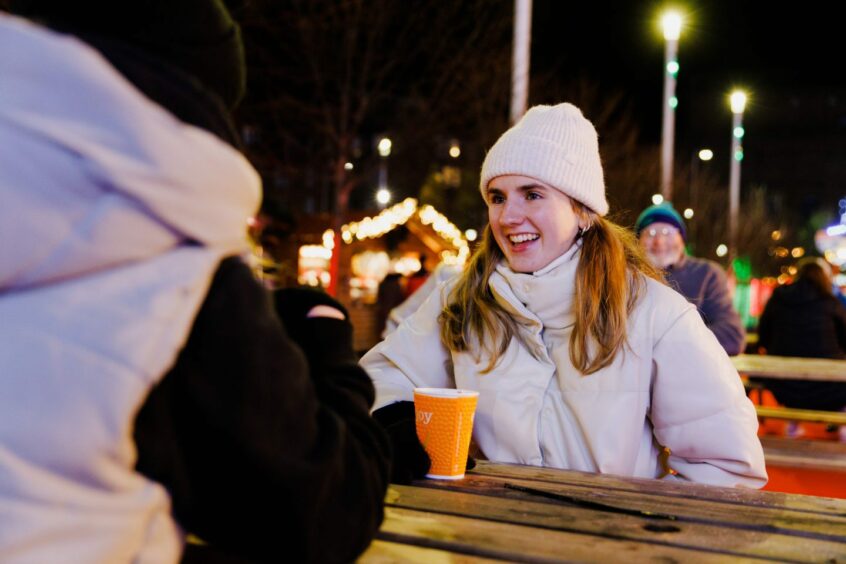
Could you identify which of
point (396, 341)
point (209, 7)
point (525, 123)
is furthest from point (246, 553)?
point (525, 123)

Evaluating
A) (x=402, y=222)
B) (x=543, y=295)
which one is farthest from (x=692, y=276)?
(x=402, y=222)

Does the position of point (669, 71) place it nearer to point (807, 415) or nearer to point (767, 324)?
point (767, 324)

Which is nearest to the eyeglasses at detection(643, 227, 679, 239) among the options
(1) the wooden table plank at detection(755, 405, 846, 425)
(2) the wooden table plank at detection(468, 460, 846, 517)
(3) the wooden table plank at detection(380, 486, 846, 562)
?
(1) the wooden table plank at detection(755, 405, 846, 425)

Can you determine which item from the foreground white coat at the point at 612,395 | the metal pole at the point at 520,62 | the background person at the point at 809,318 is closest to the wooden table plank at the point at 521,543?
the foreground white coat at the point at 612,395

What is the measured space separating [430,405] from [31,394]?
122 centimetres

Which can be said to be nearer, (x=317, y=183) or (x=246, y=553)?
(x=246, y=553)

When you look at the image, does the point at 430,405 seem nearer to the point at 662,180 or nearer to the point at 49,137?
the point at 49,137

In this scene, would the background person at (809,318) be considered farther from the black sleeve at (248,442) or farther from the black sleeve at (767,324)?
the black sleeve at (248,442)

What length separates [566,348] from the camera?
2613mm

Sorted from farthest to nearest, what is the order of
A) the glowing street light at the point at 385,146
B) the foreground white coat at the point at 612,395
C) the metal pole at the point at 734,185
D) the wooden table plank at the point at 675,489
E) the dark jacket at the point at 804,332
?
the metal pole at the point at 734,185, the glowing street light at the point at 385,146, the dark jacket at the point at 804,332, the foreground white coat at the point at 612,395, the wooden table plank at the point at 675,489

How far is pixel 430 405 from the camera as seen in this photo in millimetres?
2104

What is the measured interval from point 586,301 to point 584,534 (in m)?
1.10

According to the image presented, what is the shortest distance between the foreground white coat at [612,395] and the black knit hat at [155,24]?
5.05 ft

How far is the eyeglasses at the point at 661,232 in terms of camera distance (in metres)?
6.87
